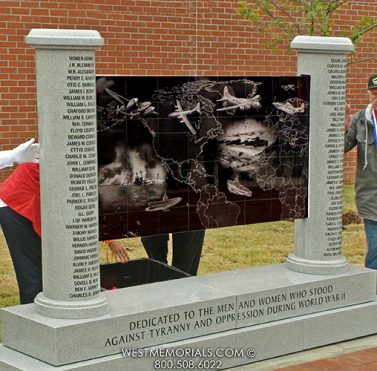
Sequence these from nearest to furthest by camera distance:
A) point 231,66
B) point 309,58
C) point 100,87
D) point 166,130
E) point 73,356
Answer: point 73,356, point 100,87, point 166,130, point 309,58, point 231,66

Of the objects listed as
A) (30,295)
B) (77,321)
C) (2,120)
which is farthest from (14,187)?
(2,120)

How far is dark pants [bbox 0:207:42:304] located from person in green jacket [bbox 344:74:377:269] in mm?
2758

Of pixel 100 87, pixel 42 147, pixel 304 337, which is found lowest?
pixel 304 337

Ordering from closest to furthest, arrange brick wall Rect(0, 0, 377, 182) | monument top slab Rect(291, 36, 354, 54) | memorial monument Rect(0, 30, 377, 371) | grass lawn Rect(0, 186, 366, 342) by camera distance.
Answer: memorial monument Rect(0, 30, 377, 371)
monument top slab Rect(291, 36, 354, 54)
grass lawn Rect(0, 186, 366, 342)
brick wall Rect(0, 0, 377, 182)

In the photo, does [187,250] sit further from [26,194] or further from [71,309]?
[71,309]

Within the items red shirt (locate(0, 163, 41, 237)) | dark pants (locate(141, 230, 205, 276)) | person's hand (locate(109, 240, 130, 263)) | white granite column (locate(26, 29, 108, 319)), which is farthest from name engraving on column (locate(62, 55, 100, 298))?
dark pants (locate(141, 230, 205, 276))

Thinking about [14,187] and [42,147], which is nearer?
[42,147]

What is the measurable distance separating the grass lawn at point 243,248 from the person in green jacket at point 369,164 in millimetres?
2079

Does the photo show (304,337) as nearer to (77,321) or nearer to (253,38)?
(77,321)

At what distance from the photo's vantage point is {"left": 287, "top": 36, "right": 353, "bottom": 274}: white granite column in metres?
6.61

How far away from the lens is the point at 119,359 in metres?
5.47

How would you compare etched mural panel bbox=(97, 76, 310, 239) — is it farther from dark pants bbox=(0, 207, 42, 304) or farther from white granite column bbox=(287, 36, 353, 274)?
dark pants bbox=(0, 207, 42, 304)

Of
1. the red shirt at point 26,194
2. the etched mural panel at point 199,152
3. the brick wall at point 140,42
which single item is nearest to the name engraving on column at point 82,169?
the etched mural panel at point 199,152

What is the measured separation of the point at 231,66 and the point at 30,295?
7.27 m
